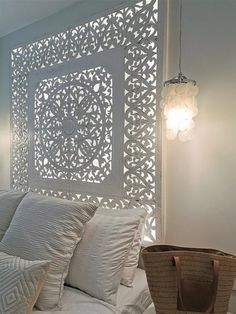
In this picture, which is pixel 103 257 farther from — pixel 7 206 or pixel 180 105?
pixel 180 105

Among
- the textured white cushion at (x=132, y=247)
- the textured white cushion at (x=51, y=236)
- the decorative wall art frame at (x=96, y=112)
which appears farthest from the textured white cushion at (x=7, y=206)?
the textured white cushion at (x=132, y=247)

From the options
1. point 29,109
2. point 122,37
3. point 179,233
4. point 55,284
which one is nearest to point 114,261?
point 55,284

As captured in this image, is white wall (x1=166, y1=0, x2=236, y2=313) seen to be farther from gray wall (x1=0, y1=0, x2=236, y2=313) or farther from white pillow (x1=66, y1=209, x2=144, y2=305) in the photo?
white pillow (x1=66, y1=209, x2=144, y2=305)

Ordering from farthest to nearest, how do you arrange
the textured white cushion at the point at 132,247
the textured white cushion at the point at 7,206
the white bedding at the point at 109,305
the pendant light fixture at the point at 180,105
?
the textured white cushion at the point at 7,206 → the textured white cushion at the point at 132,247 → the pendant light fixture at the point at 180,105 → the white bedding at the point at 109,305

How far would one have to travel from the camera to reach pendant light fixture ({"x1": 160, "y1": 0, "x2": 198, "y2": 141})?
1.36 m

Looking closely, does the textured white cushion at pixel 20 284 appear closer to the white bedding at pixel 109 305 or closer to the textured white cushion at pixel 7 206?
the white bedding at pixel 109 305

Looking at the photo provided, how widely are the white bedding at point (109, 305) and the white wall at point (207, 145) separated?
1.11 feet

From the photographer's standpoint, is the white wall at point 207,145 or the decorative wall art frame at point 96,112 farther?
the decorative wall art frame at point 96,112

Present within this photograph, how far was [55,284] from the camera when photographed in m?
1.26

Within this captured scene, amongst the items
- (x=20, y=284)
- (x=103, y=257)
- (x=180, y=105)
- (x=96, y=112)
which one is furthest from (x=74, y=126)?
(x=20, y=284)

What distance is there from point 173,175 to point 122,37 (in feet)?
3.07

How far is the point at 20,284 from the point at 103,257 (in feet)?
1.30

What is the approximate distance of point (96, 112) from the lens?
6.26 feet

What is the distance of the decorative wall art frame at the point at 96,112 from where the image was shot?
1.65m
